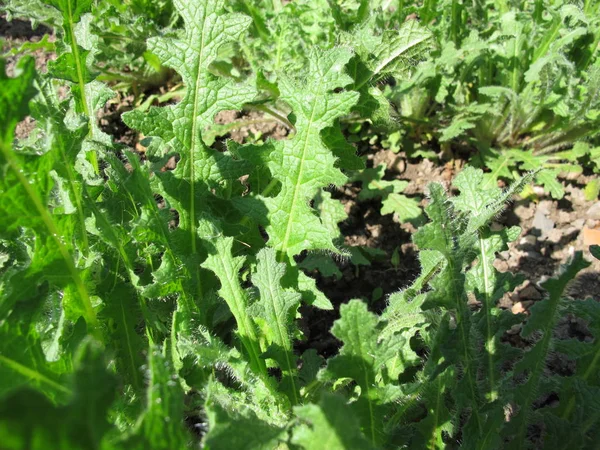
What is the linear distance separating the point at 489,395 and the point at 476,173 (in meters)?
0.73

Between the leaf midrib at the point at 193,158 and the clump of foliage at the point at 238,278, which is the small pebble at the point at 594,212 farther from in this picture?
the leaf midrib at the point at 193,158

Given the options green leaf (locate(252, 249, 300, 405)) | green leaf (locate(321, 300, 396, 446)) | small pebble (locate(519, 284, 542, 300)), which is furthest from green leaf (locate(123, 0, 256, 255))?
small pebble (locate(519, 284, 542, 300))

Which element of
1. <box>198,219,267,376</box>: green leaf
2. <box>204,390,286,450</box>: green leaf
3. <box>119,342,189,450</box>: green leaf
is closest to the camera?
<box>119,342,189,450</box>: green leaf

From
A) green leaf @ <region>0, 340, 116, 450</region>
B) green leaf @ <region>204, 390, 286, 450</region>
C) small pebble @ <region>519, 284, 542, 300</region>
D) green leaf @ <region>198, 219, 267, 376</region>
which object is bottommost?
small pebble @ <region>519, 284, 542, 300</region>

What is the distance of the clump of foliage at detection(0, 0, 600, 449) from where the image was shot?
155cm

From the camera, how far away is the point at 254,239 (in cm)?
229

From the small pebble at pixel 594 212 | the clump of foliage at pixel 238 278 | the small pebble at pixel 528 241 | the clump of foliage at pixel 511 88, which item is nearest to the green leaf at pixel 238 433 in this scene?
the clump of foliage at pixel 238 278

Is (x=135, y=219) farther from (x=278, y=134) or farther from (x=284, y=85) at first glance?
(x=278, y=134)

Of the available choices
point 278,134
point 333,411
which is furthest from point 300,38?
point 333,411

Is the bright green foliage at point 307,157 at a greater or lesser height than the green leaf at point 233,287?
greater

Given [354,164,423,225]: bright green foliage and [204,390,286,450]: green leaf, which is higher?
[204,390,286,450]: green leaf

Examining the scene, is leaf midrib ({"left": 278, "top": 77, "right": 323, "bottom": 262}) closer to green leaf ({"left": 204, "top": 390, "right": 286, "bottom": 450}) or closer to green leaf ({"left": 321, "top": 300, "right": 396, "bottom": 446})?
green leaf ({"left": 321, "top": 300, "right": 396, "bottom": 446})

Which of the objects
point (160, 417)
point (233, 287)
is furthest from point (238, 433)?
point (233, 287)

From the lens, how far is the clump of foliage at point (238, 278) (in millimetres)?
1552
